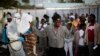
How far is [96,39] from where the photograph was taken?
888 centimetres

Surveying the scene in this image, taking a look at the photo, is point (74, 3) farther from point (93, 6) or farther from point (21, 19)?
point (21, 19)

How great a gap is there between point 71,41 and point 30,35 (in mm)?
1279

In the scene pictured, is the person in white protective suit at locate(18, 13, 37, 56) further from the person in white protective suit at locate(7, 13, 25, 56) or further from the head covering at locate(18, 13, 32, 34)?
the person in white protective suit at locate(7, 13, 25, 56)

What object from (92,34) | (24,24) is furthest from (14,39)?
(92,34)

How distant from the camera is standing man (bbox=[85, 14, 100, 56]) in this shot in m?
8.93

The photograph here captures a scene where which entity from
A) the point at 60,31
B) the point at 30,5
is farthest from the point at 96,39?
the point at 30,5

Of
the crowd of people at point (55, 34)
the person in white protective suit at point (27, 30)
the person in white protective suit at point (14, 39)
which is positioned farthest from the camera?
the person in white protective suit at point (27, 30)

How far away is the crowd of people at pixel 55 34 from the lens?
818cm

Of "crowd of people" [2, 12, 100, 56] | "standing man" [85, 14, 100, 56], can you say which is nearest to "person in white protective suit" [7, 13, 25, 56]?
"crowd of people" [2, 12, 100, 56]

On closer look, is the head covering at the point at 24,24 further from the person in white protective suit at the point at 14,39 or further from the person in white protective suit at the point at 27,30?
the person in white protective suit at the point at 14,39

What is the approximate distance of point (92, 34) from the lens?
9188 millimetres

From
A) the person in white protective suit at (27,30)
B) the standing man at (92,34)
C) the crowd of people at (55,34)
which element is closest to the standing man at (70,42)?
the crowd of people at (55,34)

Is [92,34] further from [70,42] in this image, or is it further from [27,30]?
[27,30]

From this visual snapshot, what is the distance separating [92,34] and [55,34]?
145cm
